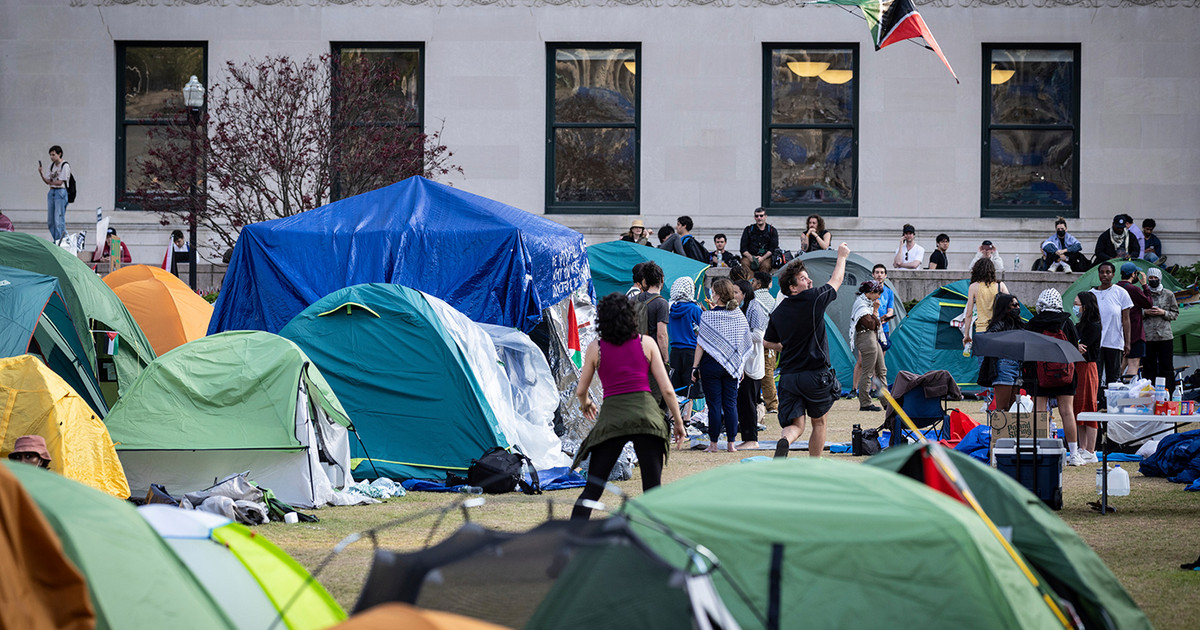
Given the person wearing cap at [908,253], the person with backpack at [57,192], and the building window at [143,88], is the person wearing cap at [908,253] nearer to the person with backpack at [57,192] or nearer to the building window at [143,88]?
the building window at [143,88]

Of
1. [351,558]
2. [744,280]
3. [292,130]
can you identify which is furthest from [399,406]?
[292,130]

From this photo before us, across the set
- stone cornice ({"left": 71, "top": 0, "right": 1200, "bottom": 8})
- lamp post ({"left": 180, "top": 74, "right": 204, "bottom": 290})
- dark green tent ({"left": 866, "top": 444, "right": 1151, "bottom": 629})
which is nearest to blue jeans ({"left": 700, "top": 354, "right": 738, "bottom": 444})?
dark green tent ({"left": 866, "top": 444, "right": 1151, "bottom": 629})

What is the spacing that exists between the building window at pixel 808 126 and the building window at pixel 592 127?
2.64 metres

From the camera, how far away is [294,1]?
2442 centimetres

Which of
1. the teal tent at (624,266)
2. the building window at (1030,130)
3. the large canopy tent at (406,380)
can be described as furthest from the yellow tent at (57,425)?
the building window at (1030,130)

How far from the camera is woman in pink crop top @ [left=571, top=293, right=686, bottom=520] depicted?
746 cm

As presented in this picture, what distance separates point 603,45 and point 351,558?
1832 centimetres

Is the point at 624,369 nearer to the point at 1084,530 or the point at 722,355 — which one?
the point at 1084,530

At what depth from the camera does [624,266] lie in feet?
63.4

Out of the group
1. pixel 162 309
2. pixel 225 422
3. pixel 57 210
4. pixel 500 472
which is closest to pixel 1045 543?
pixel 500 472

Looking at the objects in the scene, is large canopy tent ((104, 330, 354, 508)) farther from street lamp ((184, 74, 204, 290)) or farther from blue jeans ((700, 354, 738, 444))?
street lamp ((184, 74, 204, 290))

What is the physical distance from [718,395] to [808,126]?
508 inches

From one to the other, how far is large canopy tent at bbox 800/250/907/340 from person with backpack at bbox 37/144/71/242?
13031 mm

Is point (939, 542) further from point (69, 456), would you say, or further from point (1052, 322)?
point (1052, 322)
